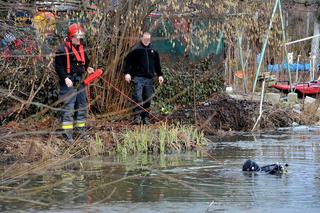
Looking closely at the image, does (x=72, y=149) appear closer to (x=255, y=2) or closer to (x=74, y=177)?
(x=74, y=177)

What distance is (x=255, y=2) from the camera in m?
16.8

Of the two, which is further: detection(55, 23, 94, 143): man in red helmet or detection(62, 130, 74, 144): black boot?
detection(55, 23, 94, 143): man in red helmet

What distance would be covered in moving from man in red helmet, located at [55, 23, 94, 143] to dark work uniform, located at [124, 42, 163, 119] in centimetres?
231

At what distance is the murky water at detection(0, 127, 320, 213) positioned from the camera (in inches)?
320

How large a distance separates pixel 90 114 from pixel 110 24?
1.87 meters

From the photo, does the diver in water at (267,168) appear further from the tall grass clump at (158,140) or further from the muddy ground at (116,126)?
the tall grass clump at (158,140)

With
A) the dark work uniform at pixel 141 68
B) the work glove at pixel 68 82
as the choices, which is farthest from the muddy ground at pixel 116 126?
the work glove at pixel 68 82

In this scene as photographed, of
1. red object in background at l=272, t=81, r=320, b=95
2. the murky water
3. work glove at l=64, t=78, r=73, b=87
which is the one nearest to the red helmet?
work glove at l=64, t=78, r=73, b=87

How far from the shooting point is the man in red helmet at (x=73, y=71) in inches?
513

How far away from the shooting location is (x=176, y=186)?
372 inches

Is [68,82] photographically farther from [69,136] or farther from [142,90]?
[142,90]

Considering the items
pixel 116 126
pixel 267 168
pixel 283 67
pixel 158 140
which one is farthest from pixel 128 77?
A: pixel 283 67

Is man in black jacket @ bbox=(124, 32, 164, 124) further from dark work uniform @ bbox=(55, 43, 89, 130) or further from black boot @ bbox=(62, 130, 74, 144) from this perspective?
black boot @ bbox=(62, 130, 74, 144)

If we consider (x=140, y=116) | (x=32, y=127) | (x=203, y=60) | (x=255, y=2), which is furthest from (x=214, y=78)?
(x=32, y=127)
